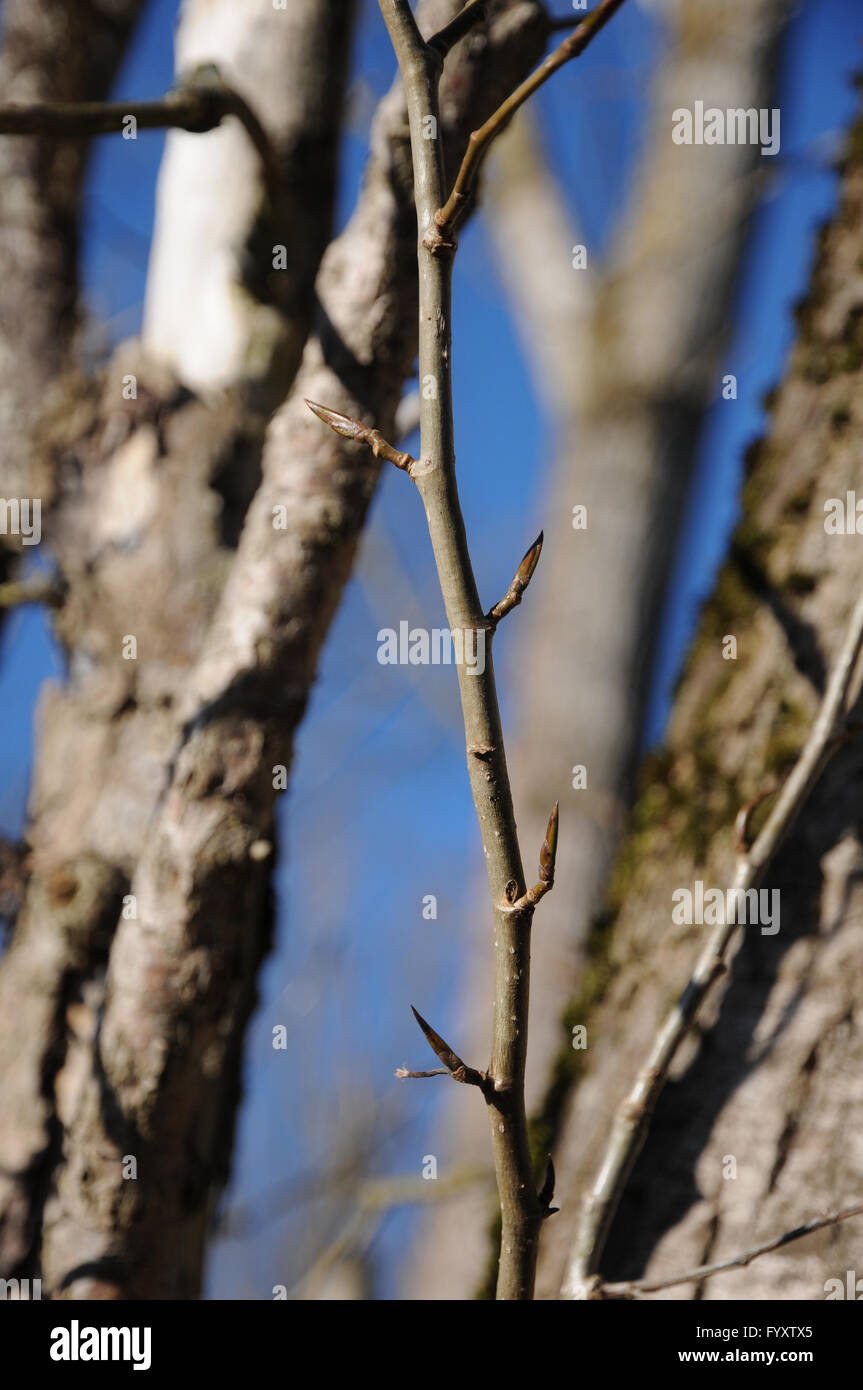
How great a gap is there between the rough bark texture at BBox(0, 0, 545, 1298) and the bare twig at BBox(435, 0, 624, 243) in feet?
1.83

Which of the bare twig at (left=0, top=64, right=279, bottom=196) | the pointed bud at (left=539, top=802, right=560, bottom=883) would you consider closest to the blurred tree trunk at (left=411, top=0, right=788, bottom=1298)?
the bare twig at (left=0, top=64, right=279, bottom=196)

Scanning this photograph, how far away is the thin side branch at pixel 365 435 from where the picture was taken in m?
0.85

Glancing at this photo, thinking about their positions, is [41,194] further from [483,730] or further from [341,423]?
[483,730]

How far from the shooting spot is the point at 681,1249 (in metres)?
1.30

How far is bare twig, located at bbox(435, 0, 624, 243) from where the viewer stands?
31.0 inches

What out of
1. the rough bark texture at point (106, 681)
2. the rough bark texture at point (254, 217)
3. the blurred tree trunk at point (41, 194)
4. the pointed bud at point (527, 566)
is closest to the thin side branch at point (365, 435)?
the pointed bud at point (527, 566)

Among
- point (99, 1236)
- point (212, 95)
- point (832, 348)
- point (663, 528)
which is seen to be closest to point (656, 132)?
point (663, 528)

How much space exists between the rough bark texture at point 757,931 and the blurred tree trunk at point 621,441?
68.0 inches

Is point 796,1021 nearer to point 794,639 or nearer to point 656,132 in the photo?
point 794,639

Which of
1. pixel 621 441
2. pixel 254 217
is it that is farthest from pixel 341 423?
pixel 621 441

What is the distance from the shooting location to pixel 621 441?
4.20 meters

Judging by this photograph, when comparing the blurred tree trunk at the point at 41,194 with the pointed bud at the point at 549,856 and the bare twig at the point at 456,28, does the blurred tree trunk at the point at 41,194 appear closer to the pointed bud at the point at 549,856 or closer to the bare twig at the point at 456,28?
the bare twig at the point at 456,28

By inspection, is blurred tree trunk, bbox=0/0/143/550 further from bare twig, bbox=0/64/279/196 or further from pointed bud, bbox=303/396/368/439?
pointed bud, bbox=303/396/368/439
